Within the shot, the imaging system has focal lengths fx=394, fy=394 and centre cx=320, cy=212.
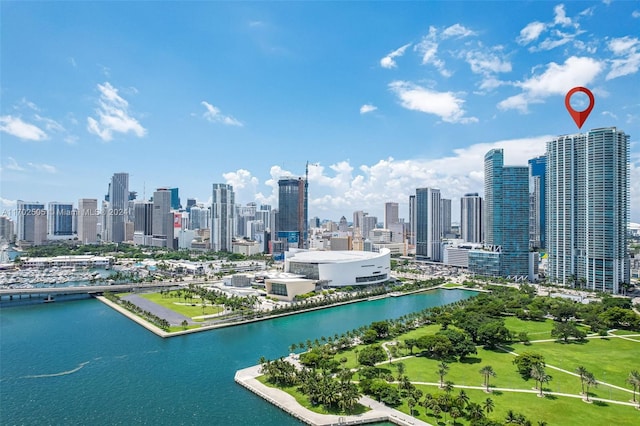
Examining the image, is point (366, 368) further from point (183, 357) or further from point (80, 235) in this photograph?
point (80, 235)

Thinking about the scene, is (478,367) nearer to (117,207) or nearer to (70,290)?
(70,290)

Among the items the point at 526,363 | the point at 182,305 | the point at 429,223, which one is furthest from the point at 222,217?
the point at 526,363

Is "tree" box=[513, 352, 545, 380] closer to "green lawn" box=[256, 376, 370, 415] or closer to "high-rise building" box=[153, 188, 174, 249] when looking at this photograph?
"green lawn" box=[256, 376, 370, 415]

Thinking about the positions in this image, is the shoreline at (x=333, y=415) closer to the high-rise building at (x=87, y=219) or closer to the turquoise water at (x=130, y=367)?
the turquoise water at (x=130, y=367)

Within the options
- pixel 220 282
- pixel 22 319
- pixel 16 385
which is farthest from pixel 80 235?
pixel 16 385

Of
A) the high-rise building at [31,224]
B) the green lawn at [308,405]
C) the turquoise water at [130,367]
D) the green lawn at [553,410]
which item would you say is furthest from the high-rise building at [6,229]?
the green lawn at [553,410]

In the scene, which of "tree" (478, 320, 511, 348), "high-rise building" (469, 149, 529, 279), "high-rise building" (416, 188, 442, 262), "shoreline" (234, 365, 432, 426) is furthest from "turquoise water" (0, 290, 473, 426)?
"high-rise building" (416, 188, 442, 262)
